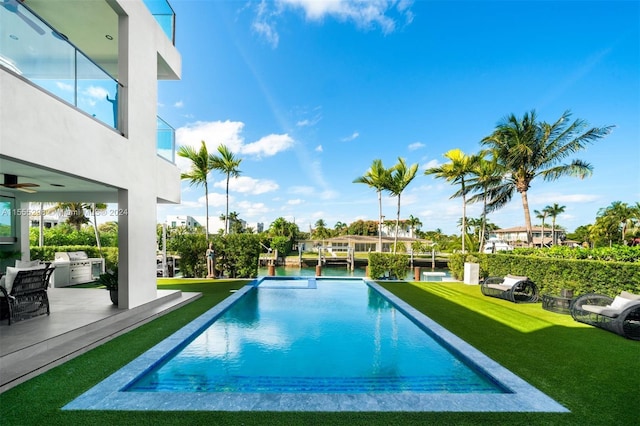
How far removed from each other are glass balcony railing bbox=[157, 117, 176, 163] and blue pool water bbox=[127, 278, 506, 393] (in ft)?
16.4

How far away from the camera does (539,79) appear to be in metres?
17.0

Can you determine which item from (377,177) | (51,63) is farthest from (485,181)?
(51,63)

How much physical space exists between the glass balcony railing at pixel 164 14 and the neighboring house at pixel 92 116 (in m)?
0.03

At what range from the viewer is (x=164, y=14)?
792 cm

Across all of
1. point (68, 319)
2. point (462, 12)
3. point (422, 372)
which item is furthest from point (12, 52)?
point (462, 12)

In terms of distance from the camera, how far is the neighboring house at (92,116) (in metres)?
3.87

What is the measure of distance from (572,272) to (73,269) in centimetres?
1735

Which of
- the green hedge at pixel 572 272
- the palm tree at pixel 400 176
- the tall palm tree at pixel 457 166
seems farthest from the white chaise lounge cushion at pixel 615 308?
the palm tree at pixel 400 176

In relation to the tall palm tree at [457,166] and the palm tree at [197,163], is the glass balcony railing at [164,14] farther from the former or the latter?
the tall palm tree at [457,166]

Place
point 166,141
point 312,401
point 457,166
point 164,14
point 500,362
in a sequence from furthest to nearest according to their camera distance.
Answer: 1. point 457,166
2. point 166,141
3. point 164,14
4. point 500,362
5. point 312,401

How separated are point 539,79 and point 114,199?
917 inches

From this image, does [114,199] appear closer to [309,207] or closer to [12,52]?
[12,52]

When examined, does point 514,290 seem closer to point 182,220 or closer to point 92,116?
point 92,116

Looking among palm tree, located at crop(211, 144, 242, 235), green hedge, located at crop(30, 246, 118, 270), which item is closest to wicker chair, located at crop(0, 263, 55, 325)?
green hedge, located at crop(30, 246, 118, 270)
